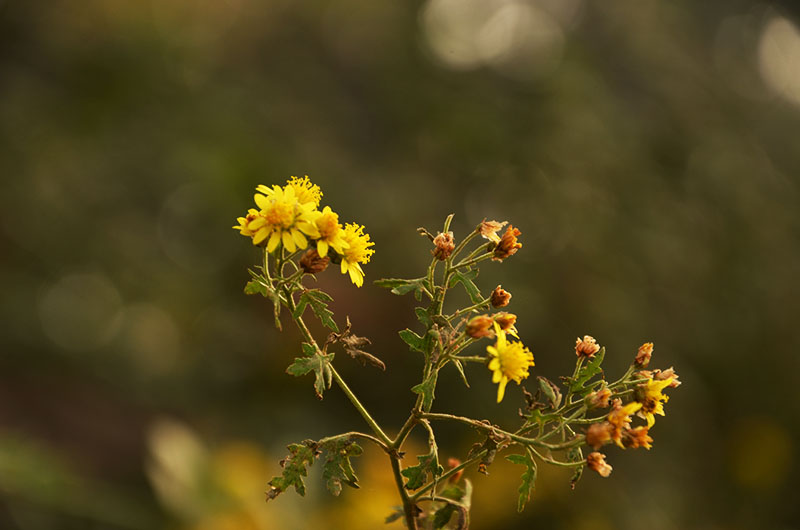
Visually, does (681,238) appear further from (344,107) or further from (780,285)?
(344,107)

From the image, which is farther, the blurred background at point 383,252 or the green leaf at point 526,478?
the blurred background at point 383,252

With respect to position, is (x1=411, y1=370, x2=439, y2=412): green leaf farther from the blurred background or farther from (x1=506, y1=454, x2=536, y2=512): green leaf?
the blurred background

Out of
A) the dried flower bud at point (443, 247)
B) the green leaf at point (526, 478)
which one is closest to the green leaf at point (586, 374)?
the green leaf at point (526, 478)

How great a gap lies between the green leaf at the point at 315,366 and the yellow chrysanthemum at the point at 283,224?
0.14 metres

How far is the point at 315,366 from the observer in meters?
0.85

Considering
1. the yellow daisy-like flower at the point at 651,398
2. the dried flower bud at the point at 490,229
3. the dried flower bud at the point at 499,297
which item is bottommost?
the yellow daisy-like flower at the point at 651,398

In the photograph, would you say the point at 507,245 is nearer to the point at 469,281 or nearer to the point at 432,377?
the point at 469,281

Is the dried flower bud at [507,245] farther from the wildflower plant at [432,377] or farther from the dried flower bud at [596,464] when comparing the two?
the dried flower bud at [596,464]

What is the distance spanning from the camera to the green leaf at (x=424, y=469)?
0.86 metres

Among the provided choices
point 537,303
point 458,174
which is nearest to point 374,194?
point 458,174

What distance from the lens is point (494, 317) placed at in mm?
902

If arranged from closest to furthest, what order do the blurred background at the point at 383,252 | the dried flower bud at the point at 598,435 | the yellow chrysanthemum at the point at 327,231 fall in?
the dried flower bud at the point at 598,435, the yellow chrysanthemum at the point at 327,231, the blurred background at the point at 383,252

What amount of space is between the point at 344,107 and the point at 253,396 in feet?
10.9

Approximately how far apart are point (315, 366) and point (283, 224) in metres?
0.20
